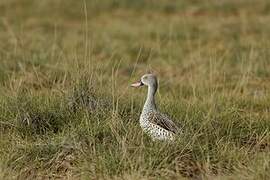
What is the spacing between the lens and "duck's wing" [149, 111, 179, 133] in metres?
5.45

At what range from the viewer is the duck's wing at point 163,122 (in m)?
5.45

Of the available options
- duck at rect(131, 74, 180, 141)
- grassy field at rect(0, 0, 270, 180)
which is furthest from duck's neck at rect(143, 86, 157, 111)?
grassy field at rect(0, 0, 270, 180)

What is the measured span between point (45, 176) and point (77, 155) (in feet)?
0.88

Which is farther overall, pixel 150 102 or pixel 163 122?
pixel 150 102

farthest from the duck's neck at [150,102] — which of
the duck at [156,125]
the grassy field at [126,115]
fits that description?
the grassy field at [126,115]

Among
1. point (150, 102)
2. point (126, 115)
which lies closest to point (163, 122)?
point (150, 102)

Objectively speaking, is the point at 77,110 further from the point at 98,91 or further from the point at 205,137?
the point at 205,137

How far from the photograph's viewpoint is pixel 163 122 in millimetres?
5500

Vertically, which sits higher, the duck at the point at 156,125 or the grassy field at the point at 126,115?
the duck at the point at 156,125

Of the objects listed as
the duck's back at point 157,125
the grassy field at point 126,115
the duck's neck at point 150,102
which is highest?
the duck's neck at point 150,102

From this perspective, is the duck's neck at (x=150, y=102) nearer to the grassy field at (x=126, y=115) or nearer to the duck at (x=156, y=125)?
→ the duck at (x=156, y=125)

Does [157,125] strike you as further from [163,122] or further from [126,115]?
[126,115]

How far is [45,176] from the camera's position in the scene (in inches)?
206

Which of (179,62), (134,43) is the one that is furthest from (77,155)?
(134,43)
